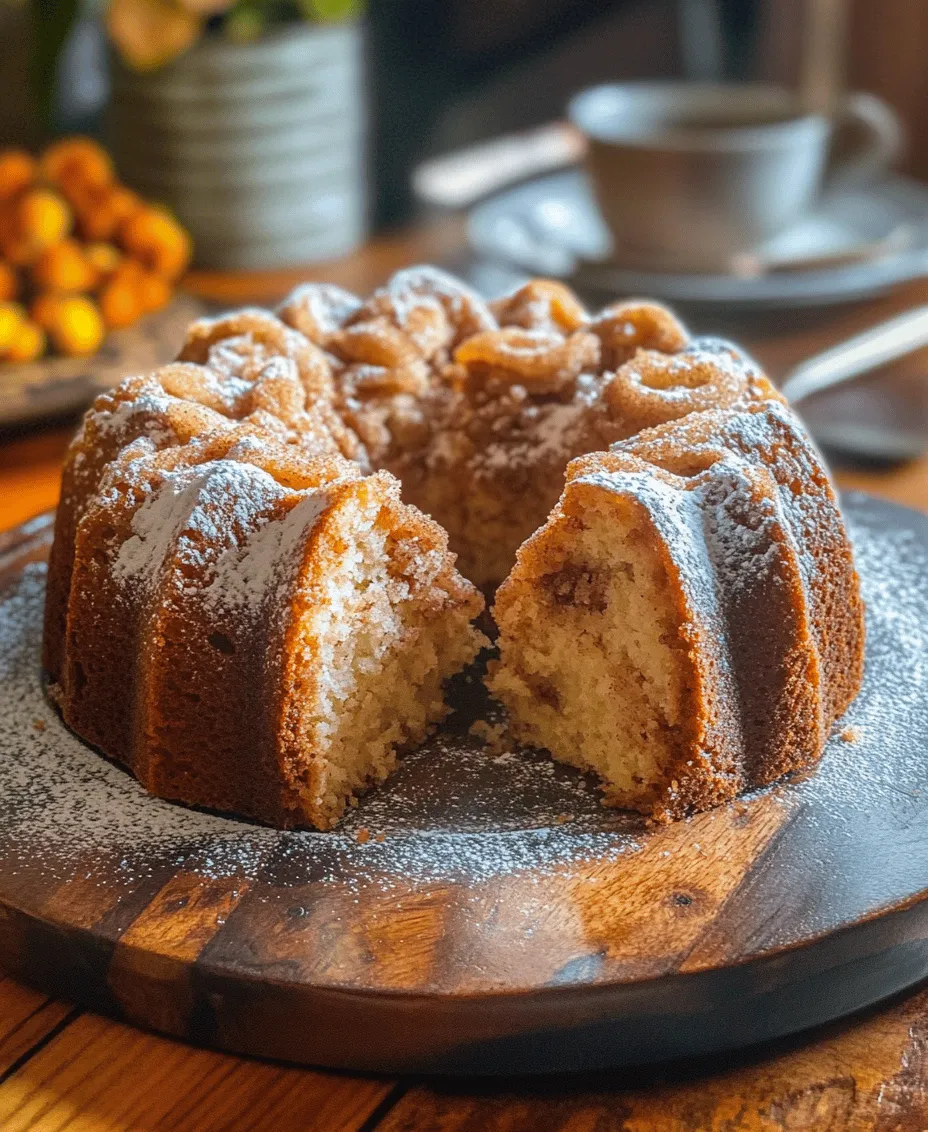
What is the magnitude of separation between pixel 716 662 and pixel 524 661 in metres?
0.20

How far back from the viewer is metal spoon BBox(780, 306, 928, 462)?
7.12ft

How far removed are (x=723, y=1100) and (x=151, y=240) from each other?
6.35 feet

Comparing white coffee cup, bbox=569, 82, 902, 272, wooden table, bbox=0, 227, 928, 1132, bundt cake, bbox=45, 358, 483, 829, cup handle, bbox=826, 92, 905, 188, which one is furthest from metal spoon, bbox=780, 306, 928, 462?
wooden table, bbox=0, 227, 928, 1132

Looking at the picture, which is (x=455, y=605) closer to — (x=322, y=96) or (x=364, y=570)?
(x=364, y=570)

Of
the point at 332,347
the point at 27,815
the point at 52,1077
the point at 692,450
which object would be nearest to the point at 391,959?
the point at 52,1077

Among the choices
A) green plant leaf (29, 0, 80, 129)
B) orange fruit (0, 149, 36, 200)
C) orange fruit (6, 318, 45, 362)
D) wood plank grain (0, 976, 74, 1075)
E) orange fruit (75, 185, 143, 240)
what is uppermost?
green plant leaf (29, 0, 80, 129)

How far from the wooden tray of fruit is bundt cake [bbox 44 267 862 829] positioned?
33.7 inches

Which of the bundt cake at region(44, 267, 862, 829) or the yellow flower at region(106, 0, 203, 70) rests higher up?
the yellow flower at region(106, 0, 203, 70)

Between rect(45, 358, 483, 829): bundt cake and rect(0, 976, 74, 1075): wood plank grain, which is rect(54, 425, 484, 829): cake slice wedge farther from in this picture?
rect(0, 976, 74, 1075): wood plank grain

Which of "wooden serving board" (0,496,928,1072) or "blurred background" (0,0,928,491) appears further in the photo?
"blurred background" (0,0,928,491)

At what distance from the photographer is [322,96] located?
293 cm

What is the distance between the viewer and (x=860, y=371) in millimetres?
2301

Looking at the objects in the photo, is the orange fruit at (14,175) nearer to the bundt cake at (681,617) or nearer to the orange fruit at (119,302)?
the orange fruit at (119,302)

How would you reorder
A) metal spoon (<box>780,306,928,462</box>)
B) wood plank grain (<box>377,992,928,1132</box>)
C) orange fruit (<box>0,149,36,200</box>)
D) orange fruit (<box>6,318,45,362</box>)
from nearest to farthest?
wood plank grain (<box>377,992,928,1132</box>) → metal spoon (<box>780,306,928,462</box>) → orange fruit (<box>6,318,45,362</box>) → orange fruit (<box>0,149,36,200</box>)
